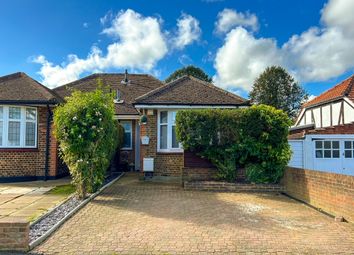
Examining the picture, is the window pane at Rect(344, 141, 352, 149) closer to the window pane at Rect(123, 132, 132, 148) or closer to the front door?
the front door

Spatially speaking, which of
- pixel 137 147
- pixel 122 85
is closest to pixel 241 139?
pixel 137 147

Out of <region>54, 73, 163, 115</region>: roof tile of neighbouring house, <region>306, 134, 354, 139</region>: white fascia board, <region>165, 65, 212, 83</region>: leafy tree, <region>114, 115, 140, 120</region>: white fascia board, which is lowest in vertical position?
<region>306, 134, 354, 139</region>: white fascia board

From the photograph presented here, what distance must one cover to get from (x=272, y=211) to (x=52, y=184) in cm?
869

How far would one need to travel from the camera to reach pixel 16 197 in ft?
30.1

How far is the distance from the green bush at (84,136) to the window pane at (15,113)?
A: 4.93 m

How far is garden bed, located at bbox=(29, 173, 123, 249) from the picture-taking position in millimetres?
5314

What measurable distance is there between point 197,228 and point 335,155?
36.4 ft

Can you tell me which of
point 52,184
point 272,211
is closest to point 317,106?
point 272,211

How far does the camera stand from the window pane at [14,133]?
1265 centimetres

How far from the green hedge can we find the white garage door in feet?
13.3

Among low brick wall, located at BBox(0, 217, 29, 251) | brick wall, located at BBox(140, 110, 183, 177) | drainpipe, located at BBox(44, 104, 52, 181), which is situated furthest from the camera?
brick wall, located at BBox(140, 110, 183, 177)

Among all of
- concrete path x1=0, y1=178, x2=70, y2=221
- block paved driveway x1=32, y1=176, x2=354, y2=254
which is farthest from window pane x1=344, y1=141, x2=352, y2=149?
concrete path x1=0, y1=178, x2=70, y2=221

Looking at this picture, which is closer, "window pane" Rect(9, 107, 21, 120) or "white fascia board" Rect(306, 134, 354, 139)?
"window pane" Rect(9, 107, 21, 120)

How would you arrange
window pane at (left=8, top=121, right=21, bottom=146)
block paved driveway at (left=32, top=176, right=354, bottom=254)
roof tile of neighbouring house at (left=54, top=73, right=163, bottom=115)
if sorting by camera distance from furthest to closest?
roof tile of neighbouring house at (left=54, top=73, right=163, bottom=115) → window pane at (left=8, top=121, right=21, bottom=146) → block paved driveway at (left=32, top=176, right=354, bottom=254)
